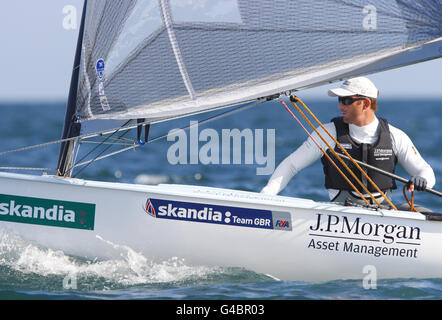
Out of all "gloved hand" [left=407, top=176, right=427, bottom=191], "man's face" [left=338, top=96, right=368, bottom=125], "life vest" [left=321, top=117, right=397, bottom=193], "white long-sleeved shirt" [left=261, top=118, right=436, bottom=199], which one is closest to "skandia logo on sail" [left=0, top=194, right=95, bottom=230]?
"white long-sleeved shirt" [left=261, top=118, right=436, bottom=199]

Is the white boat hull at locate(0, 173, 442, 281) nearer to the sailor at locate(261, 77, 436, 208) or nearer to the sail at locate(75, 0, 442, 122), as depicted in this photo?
the sailor at locate(261, 77, 436, 208)

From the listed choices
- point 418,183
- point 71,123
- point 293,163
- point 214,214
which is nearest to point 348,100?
point 293,163

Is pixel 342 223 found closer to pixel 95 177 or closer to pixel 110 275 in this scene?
pixel 110 275

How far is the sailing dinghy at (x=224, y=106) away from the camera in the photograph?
400 centimetres

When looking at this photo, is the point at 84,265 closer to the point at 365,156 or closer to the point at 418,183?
the point at 365,156

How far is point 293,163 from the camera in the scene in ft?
14.3

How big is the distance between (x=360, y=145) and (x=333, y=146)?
0.57ft

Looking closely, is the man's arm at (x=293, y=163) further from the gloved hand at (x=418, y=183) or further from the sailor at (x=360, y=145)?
the gloved hand at (x=418, y=183)

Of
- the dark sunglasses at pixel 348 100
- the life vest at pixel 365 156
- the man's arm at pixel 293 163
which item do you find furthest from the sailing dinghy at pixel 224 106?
the dark sunglasses at pixel 348 100

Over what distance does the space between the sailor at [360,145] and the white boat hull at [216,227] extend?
0.33 meters

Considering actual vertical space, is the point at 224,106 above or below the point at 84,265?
above

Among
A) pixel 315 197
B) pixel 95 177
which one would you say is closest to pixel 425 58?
pixel 315 197
